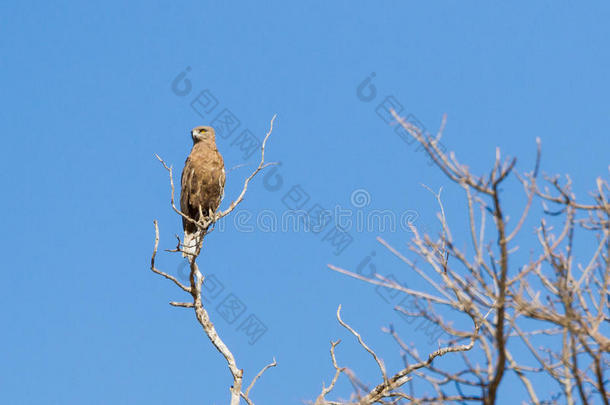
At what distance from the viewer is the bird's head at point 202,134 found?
29.6ft

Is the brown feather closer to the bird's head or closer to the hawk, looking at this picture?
the hawk

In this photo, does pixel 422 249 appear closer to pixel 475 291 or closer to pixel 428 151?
pixel 475 291

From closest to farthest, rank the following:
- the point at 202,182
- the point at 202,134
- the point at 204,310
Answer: the point at 204,310 < the point at 202,182 < the point at 202,134

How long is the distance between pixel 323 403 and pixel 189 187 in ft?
13.2

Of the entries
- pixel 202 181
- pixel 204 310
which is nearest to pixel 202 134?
pixel 202 181

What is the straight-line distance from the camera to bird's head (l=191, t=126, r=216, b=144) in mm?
9023

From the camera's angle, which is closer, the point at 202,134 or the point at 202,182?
the point at 202,182

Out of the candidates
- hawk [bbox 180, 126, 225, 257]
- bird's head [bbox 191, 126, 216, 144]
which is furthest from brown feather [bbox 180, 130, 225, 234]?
bird's head [bbox 191, 126, 216, 144]

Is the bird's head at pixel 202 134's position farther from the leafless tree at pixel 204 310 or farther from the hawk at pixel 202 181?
the leafless tree at pixel 204 310

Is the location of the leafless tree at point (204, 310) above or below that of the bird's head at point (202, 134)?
below

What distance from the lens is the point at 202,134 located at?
356 inches

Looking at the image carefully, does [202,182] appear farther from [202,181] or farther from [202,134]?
[202,134]

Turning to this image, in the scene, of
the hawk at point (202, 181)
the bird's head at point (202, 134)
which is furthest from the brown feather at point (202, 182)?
the bird's head at point (202, 134)

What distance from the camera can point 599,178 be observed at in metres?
3.54
